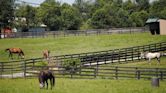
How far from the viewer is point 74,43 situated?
58.0 m

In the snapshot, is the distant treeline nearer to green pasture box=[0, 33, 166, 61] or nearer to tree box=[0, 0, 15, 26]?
tree box=[0, 0, 15, 26]

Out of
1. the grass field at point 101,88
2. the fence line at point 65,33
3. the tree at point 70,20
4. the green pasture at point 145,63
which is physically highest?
the tree at point 70,20

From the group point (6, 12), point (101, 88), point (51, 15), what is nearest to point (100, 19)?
point (51, 15)

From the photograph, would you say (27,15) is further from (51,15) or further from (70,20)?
(70,20)

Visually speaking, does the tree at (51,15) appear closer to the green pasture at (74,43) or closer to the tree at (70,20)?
the tree at (70,20)

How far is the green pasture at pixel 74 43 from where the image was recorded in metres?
52.0

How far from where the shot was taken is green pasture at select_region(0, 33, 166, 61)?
52031 mm

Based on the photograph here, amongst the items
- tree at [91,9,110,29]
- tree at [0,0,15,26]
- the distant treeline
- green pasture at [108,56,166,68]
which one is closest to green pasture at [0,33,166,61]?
green pasture at [108,56,166,68]

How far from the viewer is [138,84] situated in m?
25.3

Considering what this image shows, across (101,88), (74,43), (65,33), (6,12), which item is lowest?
(101,88)

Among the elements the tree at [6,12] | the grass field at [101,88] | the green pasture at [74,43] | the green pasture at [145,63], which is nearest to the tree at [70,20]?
the tree at [6,12]

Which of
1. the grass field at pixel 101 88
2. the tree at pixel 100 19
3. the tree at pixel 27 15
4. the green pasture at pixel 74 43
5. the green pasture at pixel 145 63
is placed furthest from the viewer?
the tree at pixel 27 15

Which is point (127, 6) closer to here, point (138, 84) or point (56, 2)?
point (56, 2)

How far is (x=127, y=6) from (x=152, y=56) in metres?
95.8
